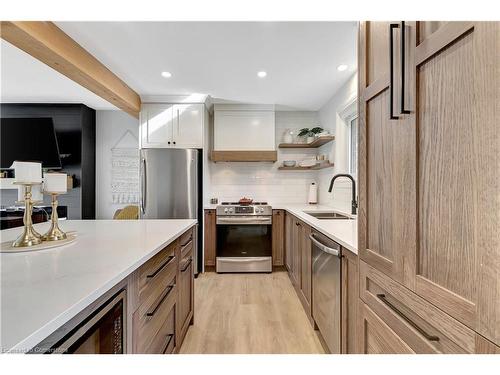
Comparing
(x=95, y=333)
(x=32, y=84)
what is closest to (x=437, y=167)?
(x=95, y=333)

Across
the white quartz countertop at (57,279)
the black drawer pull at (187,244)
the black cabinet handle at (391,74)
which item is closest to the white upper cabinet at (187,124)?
the black drawer pull at (187,244)

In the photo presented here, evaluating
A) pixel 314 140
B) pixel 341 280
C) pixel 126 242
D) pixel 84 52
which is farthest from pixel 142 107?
pixel 341 280

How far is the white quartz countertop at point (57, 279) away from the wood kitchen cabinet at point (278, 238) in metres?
2.21

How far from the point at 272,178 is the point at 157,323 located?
10.1 ft

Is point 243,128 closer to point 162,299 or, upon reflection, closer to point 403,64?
point 162,299

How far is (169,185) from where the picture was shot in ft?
11.0

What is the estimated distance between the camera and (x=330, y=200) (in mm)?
3434

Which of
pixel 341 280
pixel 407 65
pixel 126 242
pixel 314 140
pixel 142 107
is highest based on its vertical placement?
pixel 142 107

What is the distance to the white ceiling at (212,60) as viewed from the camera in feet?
6.49

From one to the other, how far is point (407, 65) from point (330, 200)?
2.77 m

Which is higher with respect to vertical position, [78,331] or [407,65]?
[407,65]

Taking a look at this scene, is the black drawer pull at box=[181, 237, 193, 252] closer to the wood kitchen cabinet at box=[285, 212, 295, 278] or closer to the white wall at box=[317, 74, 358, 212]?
the wood kitchen cabinet at box=[285, 212, 295, 278]
